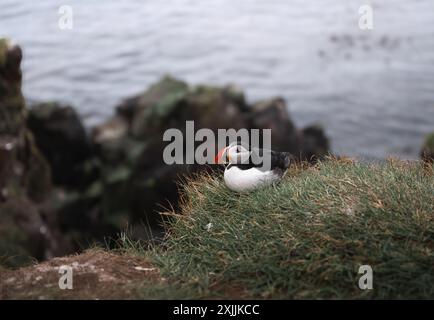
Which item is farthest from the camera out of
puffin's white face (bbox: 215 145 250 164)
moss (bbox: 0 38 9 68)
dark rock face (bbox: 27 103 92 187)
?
dark rock face (bbox: 27 103 92 187)

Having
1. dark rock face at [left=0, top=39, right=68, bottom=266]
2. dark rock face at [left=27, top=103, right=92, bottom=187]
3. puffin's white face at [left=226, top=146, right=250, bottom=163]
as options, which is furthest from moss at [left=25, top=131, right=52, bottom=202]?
puffin's white face at [left=226, top=146, right=250, bottom=163]

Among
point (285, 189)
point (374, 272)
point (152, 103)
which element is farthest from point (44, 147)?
point (374, 272)

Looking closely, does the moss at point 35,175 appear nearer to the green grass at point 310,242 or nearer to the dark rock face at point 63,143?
the dark rock face at point 63,143

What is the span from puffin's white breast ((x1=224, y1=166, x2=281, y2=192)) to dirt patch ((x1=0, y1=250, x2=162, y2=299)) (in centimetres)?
89

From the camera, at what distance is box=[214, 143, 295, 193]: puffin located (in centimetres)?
447

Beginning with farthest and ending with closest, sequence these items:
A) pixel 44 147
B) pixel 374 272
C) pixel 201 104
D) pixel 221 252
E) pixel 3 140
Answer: pixel 44 147 → pixel 201 104 → pixel 3 140 → pixel 221 252 → pixel 374 272

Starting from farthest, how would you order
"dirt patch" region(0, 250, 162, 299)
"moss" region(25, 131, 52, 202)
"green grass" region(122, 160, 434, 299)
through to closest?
"moss" region(25, 131, 52, 202) < "dirt patch" region(0, 250, 162, 299) < "green grass" region(122, 160, 434, 299)

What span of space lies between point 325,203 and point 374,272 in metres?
0.67

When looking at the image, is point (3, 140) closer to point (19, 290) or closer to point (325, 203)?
point (19, 290)

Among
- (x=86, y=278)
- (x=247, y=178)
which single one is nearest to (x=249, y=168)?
(x=247, y=178)

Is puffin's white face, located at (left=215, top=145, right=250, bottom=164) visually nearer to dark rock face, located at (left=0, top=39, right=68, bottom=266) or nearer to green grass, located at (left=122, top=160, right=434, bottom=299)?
green grass, located at (left=122, top=160, right=434, bottom=299)

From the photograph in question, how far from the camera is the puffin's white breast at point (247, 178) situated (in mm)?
4496

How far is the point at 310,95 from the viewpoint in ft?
46.1

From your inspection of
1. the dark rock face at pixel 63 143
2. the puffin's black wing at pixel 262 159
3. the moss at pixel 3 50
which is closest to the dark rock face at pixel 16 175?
the moss at pixel 3 50
